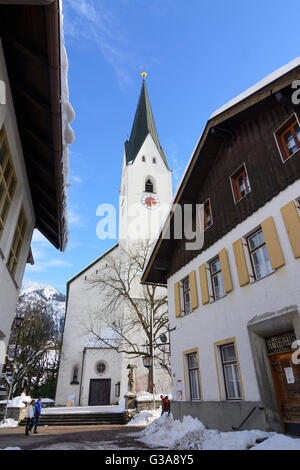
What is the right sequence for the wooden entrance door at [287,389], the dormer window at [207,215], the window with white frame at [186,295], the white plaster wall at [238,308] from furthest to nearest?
1. the window with white frame at [186,295]
2. the dormer window at [207,215]
3. the white plaster wall at [238,308]
4. the wooden entrance door at [287,389]

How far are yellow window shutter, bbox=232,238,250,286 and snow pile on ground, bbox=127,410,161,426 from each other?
1219cm

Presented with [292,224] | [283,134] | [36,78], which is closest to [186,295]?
[292,224]

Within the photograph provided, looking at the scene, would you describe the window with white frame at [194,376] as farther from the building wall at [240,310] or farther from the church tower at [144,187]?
the church tower at [144,187]

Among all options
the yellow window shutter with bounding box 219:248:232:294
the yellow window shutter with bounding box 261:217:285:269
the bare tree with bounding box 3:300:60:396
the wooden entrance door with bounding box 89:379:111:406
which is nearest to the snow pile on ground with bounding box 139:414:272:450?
Answer: the yellow window shutter with bounding box 219:248:232:294

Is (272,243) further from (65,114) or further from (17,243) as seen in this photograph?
(17,243)

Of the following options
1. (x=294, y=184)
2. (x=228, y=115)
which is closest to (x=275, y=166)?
(x=294, y=184)

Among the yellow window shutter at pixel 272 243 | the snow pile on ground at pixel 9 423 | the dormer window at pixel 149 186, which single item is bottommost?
the snow pile on ground at pixel 9 423

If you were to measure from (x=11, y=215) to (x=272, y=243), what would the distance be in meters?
6.32

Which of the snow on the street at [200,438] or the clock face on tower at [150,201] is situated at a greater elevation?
the clock face on tower at [150,201]

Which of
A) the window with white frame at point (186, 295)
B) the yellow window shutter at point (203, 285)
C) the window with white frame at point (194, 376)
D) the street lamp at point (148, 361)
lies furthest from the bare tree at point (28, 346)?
the yellow window shutter at point (203, 285)

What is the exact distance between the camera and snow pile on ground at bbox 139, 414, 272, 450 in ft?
23.3

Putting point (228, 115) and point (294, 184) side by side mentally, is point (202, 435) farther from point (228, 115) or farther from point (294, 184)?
point (228, 115)

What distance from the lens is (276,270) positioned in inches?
309

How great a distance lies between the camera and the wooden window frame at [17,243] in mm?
7516
